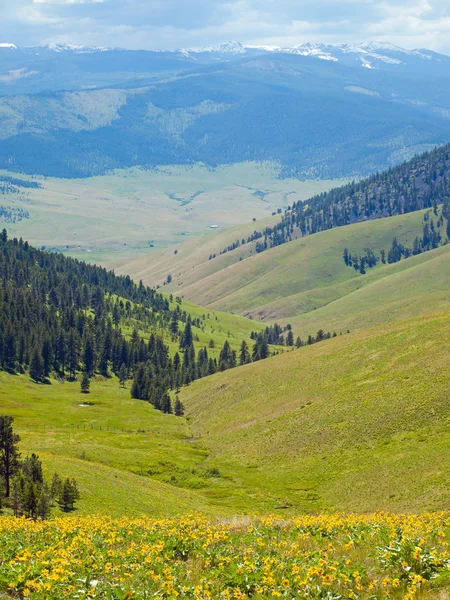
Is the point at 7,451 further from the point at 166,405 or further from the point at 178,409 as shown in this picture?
the point at 166,405

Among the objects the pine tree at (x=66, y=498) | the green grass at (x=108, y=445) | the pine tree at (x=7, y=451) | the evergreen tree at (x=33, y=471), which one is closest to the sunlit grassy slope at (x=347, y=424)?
the green grass at (x=108, y=445)

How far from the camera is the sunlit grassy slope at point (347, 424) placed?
85375mm

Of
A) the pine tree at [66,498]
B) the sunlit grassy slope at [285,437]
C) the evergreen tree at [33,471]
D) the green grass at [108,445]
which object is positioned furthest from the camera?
the sunlit grassy slope at [285,437]

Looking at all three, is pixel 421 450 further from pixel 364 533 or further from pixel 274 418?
pixel 364 533

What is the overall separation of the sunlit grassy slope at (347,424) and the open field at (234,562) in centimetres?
4686

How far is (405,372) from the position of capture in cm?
12194

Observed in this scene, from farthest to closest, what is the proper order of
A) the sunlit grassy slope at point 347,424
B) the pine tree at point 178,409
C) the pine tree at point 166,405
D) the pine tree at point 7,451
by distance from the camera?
the pine tree at point 166,405
the pine tree at point 178,409
the sunlit grassy slope at point 347,424
the pine tree at point 7,451

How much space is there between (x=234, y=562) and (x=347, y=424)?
3494 inches

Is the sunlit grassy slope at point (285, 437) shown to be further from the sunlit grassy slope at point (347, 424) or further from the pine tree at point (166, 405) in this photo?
the pine tree at point (166, 405)

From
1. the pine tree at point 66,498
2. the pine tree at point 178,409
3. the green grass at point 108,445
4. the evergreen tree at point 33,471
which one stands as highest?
the evergreen tree at point 33,471

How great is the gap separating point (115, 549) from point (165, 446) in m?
103

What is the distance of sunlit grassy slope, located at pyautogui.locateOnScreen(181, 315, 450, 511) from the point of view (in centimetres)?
8538

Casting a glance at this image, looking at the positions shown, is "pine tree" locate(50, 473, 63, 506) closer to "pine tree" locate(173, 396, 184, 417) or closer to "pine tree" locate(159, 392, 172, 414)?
"pine tree" locate(173, 396, 184, 417)

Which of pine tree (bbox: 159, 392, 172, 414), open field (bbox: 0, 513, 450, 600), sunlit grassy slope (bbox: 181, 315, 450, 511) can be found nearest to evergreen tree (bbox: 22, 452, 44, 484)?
open field (bbox: 0, 513, 450, 600)
